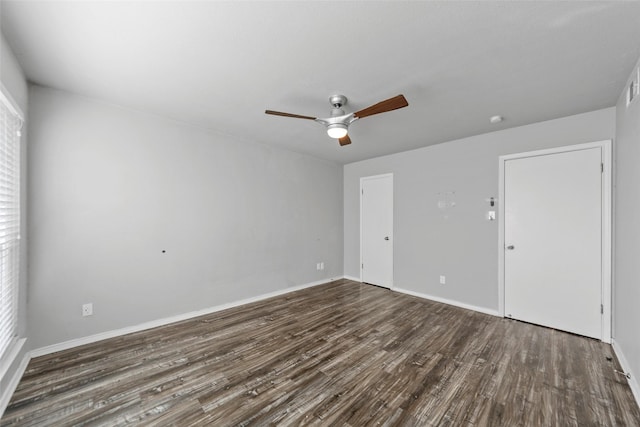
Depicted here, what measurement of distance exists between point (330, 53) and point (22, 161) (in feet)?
8.99

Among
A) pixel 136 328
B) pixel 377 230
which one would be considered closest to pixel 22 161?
pixel 136 328

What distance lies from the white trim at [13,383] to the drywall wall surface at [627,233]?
4.45 m

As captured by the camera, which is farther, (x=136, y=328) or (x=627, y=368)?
(x=136, y=328)

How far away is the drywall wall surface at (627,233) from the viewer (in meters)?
2.00

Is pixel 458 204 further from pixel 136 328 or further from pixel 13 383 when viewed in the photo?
pixel 13 383

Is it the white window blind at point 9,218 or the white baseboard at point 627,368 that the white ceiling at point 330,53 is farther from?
the white baseboard at point 627,368

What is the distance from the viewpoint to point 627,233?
2283 mm

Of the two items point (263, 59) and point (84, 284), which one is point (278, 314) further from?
point (263, 59)

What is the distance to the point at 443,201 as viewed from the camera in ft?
13.2

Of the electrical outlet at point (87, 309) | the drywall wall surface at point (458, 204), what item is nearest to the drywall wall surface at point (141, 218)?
the electrical outlet at point (87, 309)

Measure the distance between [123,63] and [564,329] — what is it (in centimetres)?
510

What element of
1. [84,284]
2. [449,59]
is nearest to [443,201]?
[449,59]

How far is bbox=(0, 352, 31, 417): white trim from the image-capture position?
1738mm

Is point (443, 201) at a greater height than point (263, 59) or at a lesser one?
lesser
